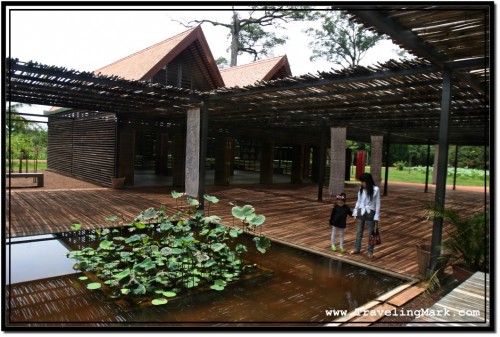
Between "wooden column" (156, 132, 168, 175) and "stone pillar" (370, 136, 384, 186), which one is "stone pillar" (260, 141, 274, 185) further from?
"wooden column" (156, 132, 168, 175)

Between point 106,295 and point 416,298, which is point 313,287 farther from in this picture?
point 106,295

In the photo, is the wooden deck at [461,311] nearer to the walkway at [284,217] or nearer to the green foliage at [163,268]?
the walkway at [284,217]

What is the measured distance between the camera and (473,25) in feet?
11.6

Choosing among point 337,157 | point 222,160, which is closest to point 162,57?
point 222,160

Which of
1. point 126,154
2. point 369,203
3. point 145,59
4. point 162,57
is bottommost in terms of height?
point 369,203

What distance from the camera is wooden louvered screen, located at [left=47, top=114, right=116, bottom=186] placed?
12.9 meters

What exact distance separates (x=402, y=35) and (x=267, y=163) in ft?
43.1

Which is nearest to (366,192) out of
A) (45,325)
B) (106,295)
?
(106,295)

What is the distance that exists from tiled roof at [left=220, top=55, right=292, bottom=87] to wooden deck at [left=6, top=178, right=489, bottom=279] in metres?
5.38

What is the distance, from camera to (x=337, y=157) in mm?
11344

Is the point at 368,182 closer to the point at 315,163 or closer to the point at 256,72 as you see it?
the point at 256,72

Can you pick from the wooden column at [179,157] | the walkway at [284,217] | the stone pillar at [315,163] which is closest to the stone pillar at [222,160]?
the wooden column at [179,157]

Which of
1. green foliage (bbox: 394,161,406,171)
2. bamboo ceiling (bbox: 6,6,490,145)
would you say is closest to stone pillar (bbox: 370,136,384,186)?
bamboo ceiling (bbox: 6,6,490,145)

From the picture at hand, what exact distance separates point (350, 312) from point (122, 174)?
1092cm
